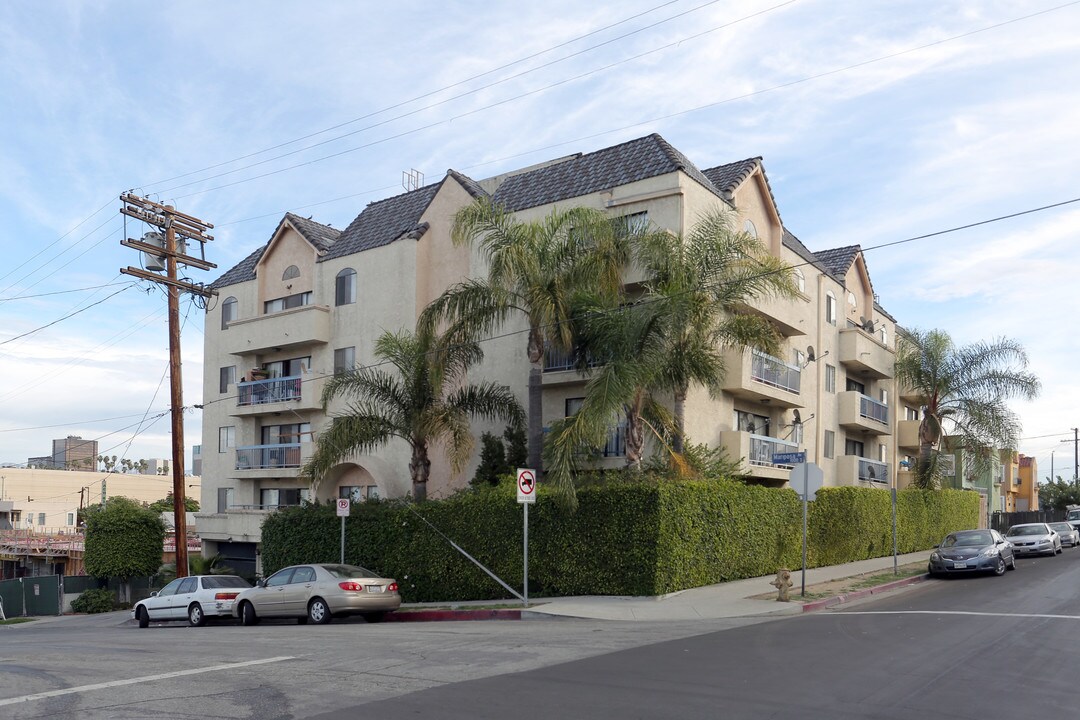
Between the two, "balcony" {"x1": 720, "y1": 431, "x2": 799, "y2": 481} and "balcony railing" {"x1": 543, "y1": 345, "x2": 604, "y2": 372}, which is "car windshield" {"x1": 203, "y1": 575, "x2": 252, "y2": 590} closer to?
"balcony railing" {"x1": 543, "y1": 345, "x2": 604, "y2": 372}

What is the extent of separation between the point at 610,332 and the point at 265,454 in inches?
715

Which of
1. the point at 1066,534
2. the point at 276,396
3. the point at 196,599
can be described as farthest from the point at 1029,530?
the point at 196,599

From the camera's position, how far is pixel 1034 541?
34500mm

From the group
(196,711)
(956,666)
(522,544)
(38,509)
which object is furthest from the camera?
(38,509)

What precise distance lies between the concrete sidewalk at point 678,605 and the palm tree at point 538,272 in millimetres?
5105

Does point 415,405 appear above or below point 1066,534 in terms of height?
above

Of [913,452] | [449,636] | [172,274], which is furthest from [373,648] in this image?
[913,452]

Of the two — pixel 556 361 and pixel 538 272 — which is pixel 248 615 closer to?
pixel 538 272

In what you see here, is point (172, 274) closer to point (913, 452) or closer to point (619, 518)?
point (619, 518)

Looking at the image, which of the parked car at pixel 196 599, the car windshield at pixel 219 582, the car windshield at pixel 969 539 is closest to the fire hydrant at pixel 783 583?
the car windshield at pixel 969 539

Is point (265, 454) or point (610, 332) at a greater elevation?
point (610, 332)

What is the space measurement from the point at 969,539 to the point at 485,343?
14.7 metres

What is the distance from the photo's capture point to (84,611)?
36031 mm

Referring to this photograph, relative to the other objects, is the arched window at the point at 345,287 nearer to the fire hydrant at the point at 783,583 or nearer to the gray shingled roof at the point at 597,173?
the gray shingled roof at the point at 597,173
